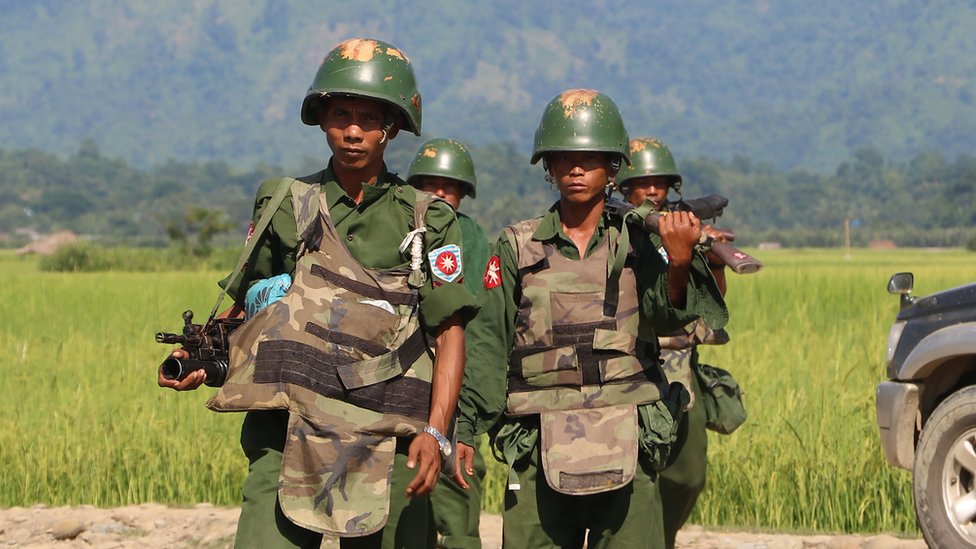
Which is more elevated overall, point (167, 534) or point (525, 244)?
point (525, 244)

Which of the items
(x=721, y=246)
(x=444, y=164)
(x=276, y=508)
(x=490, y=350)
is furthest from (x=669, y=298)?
(x=444, y=164)

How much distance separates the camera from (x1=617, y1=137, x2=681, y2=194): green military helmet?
7.31 m

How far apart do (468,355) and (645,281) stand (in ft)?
1.97

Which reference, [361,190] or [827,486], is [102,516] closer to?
[827,486]

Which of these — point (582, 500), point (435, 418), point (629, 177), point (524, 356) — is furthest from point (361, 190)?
point (629, 177)

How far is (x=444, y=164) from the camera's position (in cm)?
812

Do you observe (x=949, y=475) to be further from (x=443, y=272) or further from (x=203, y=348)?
(x=203, y=348)

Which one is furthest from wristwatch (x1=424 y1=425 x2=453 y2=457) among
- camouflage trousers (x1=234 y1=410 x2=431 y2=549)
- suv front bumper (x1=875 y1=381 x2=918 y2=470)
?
suv front bumper (x1=875 y1=381 x2=918 y2=470)

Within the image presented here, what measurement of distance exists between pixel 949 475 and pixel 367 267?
3125 millimetres

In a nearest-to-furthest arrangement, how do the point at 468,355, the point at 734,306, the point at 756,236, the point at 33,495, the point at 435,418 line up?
1. the point at 435,418
2. the point at 468,355
3. the point at 33,495
4. the point at 734,306
5. the point at 756,236

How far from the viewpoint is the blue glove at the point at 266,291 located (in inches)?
168

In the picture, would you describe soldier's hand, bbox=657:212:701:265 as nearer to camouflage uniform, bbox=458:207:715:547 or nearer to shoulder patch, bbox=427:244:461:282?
camouflage uniform, bbox=458:207:715:547

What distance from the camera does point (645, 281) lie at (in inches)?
198

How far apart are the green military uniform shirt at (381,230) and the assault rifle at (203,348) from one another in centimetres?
15
